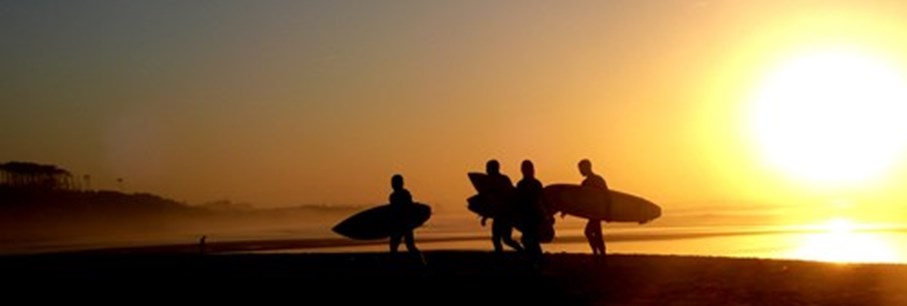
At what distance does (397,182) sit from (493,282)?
139 inches

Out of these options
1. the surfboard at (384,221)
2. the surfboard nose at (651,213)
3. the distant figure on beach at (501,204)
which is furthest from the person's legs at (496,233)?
the surfboard nose at (651,213)

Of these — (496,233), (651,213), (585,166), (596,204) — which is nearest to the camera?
(496,233)

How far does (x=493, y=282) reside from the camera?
17562 mm

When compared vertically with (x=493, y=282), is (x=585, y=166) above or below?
above

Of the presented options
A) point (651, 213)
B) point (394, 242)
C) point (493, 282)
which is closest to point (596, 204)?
point (394, 242)

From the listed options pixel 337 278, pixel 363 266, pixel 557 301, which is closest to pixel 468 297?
pixel 557 301

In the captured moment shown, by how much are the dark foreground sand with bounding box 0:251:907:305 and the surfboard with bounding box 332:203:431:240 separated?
752mm

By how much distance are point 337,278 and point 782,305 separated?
838cm

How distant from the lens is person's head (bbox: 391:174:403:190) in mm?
20125

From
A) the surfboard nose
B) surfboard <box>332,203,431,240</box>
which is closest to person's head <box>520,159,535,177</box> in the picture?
surfboard <box>332,203,431,240</box>

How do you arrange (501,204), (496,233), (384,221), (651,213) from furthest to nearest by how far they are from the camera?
(651,213) < (384,221) < (496,233) < (501,204)

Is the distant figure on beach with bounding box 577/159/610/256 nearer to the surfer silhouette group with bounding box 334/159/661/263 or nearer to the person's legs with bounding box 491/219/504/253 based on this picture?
the surfer silhouette group with bounding box 334/159/661/263

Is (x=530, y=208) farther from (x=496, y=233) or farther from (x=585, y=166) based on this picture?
(x=585, y=166)

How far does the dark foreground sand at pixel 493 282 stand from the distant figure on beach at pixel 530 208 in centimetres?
35
